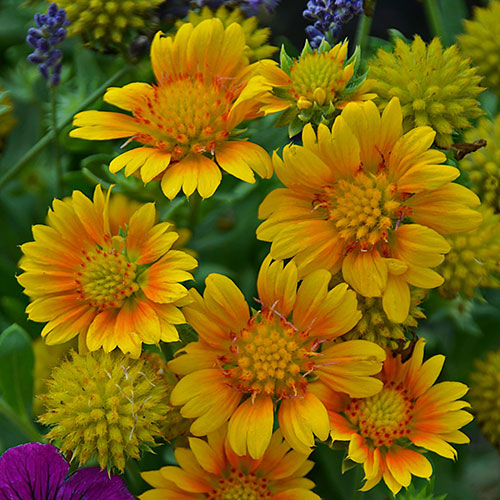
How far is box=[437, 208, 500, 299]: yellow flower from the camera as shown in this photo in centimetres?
96

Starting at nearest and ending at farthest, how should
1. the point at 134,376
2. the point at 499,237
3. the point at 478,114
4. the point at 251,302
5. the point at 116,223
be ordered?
the point at 134,376
the point at 478,114
the point at 499,237
the point at 116,223
the point at 251,302

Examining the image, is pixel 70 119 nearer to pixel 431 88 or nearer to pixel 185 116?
pixel 185 116

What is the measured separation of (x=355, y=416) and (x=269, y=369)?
0.39 ft

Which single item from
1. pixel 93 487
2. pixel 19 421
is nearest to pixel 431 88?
pixel 93 487

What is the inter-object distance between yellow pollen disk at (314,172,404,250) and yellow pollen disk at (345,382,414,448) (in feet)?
0.59

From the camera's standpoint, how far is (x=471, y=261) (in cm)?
97

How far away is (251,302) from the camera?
4.46ft

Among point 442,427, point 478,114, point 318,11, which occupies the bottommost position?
point 442,427

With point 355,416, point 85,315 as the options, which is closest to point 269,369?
point 355,416

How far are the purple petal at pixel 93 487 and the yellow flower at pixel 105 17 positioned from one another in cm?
60

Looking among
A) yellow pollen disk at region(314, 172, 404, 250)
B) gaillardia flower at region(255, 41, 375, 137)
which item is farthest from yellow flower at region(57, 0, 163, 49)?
yellow pollen disk at region(314, 172, 404, 250)

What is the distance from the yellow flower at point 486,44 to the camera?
118 centimetres

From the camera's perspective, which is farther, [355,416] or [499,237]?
[499,237]

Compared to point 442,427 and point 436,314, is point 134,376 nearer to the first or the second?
point 442,427
